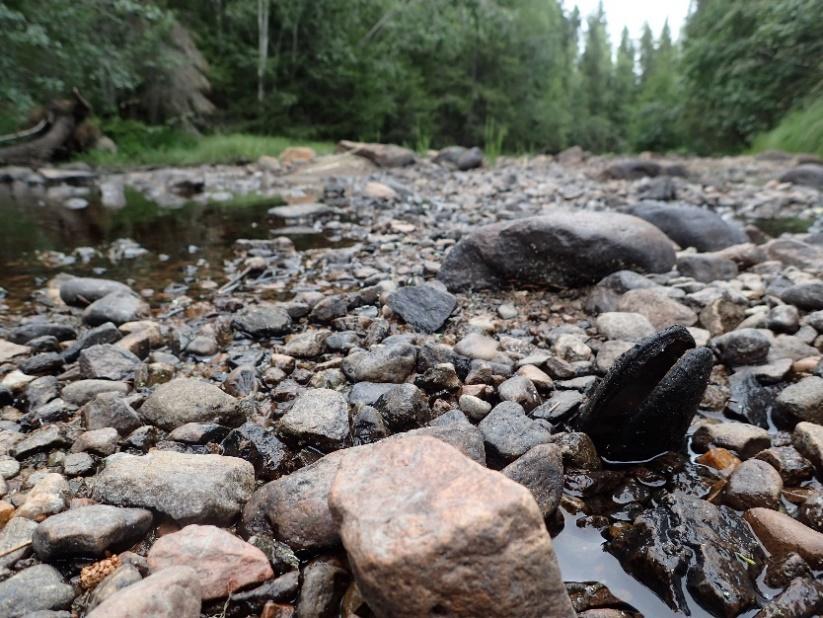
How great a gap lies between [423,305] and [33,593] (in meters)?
2.16

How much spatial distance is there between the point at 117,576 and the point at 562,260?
2907 millimetres

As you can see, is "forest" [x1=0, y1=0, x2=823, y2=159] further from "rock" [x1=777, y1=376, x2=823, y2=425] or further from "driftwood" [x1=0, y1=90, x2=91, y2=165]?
"rock" [x1=777, y1=376, x2=823, y2=425]

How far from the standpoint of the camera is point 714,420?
202 cm

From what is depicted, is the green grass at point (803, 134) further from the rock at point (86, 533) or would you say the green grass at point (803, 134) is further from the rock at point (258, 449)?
the rock at point (86, 533)

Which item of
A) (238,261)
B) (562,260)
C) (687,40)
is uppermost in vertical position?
(687,40)

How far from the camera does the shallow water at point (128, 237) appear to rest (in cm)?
423

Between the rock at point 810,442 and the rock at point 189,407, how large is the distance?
1957mm

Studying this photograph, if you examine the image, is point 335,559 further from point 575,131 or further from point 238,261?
point 575,131

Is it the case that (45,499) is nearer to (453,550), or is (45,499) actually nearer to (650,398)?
(453,550)

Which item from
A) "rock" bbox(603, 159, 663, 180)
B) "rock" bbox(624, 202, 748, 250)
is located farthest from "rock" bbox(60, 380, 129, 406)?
"rock" bbox(603, 159, 663, 180)

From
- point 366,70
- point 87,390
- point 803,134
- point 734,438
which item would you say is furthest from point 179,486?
point 366,70

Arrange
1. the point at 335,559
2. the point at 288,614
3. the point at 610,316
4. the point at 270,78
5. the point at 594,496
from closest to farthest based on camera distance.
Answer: the point at 288,614, the point at 335,559, the point at 594,496, the point at 610,316, the point at 270,78

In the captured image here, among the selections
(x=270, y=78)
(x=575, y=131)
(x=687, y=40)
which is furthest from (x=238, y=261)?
(x=575, y=131)

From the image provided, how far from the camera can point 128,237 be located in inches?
221
